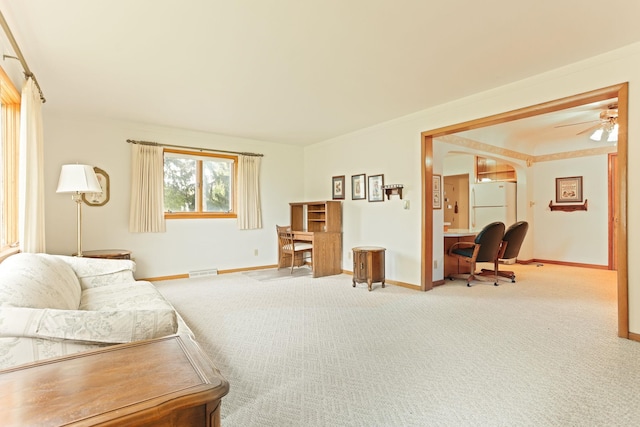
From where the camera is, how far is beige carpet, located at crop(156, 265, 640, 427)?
1.71 meters

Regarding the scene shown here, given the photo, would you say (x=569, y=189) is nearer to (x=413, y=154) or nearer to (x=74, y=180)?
(x=413, y=154)

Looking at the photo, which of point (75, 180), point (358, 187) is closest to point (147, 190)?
point (75, 180)

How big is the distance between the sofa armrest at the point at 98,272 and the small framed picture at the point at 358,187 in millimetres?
3488

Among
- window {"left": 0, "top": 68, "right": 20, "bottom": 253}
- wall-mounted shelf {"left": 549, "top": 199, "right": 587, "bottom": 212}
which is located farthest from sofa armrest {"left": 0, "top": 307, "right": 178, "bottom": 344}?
wall-mounted shelf {"left": 549, "top": 199, "right": 587, "bottom": 212}

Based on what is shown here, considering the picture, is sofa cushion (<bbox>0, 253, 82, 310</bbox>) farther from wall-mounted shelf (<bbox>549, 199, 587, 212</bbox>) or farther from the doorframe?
wall-mounted shelf (<bbox>549, 199, 587, 212</bbox>)

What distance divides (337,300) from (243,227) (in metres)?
2.57

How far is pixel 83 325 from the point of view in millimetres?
1161

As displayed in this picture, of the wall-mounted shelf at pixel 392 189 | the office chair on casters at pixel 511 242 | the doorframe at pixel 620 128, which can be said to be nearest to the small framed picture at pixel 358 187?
the wall-mounted shelf at pixel 392 189

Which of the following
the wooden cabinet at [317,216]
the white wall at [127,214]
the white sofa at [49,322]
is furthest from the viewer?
the wooden cabinet at [317,216]

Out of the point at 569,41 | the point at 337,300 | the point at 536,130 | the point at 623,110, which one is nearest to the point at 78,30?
the point at 337,300

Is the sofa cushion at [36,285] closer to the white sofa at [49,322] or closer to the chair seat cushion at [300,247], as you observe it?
the white sofa at [49,322]

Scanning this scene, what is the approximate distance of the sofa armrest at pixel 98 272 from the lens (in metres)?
2.82

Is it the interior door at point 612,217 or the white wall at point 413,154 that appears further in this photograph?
the interior door at point 612,217

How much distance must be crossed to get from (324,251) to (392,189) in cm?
159
